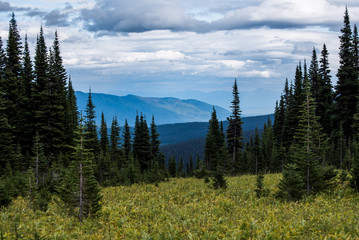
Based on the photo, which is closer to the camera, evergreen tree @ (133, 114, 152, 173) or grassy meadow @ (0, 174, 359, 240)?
grassy meadow @ (0, 174, 359, 240)

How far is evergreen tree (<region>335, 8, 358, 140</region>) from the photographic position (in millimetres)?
44875

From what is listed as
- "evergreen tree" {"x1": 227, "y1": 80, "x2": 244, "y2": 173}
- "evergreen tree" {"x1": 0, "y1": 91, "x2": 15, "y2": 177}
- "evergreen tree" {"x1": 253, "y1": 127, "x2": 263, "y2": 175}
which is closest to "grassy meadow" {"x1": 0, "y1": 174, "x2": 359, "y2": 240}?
"evergreen tree" {"x1": 0, "y1": 91, "x2": 15, "y2": 177}

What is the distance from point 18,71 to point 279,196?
48206 millimetres

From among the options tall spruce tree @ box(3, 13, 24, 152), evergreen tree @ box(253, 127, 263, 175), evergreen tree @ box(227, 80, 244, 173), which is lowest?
evergreen tree @ box(253, 127, 263, 175)

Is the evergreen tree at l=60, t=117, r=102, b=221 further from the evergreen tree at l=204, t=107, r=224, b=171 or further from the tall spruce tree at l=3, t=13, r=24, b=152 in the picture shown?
the evergreen tree at l=204, t=107, r=224, b=171

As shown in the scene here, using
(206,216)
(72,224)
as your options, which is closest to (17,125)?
(72,224)

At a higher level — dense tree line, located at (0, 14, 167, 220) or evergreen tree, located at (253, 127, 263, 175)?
dense tree line, located at (0, 14, 167, 220)

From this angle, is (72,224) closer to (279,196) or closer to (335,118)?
(279,196)

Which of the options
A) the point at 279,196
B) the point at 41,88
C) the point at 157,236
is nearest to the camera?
the point at 157,236

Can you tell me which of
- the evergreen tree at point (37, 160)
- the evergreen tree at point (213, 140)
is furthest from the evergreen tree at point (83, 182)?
the evergreen tree at point (213, 140)

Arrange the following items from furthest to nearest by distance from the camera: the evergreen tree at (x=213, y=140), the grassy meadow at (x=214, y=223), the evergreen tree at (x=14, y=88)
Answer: the evergreen tree at (x=213, y=140) → the evergreen tree at (x=14, y=88) → the grassy meadow at (x=214, y=223)

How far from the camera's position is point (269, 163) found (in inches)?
2761

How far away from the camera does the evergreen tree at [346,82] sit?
44875 millimetres

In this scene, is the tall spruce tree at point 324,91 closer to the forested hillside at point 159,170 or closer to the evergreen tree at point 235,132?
the forested hillside at point 159,170
